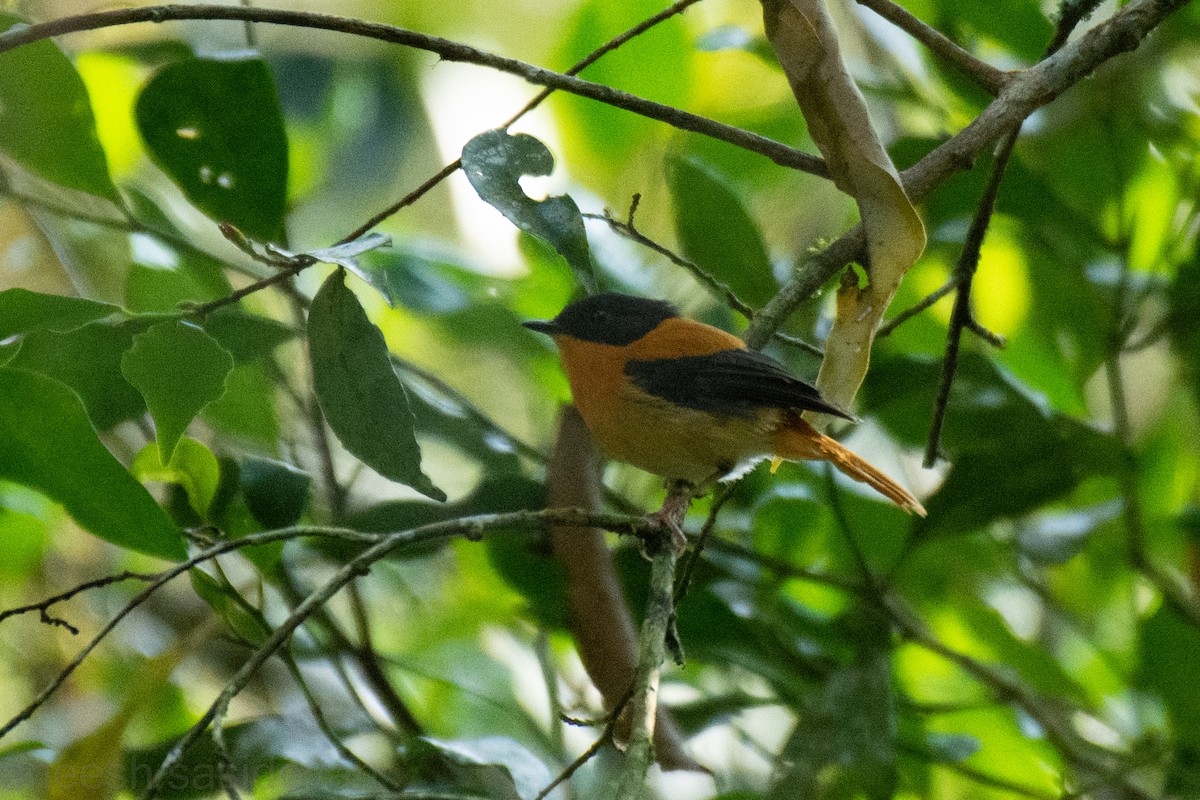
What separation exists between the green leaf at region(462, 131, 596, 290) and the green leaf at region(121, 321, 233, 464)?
0.44 meters

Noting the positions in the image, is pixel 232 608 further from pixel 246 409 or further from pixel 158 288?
pixel 158 288

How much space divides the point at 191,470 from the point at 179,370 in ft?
1.48

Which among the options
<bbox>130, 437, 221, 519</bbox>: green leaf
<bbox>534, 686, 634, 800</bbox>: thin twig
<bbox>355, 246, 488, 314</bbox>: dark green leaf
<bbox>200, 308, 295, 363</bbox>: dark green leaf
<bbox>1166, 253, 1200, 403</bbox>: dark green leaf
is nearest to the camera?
<bbox>534, 686, 634, 800</bbox>: thin twig

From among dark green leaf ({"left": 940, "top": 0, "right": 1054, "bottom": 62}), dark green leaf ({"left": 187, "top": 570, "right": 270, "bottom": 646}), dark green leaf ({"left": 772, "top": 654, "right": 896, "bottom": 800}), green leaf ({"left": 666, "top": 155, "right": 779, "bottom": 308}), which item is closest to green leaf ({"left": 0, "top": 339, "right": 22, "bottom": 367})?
dark green leaf ({"left": 187, "top": 570, "right": 270, "bottom": 646})

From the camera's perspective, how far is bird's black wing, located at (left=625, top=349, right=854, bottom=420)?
2361mm

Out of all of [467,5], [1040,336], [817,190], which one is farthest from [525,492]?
[467,5]

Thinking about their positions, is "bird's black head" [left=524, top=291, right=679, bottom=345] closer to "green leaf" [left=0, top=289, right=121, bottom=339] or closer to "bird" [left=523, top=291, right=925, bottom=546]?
"bird" [left=523, top=291, right=925, bottom=546]

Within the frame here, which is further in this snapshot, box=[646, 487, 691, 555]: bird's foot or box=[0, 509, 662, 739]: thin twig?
box=[646, 487, 691, 555]: bird's foot

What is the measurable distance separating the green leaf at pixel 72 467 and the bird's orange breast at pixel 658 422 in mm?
1187

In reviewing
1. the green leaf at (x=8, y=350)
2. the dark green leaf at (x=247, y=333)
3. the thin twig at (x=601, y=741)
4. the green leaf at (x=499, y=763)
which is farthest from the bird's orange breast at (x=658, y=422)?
the green leaf at (x=8, y=350)

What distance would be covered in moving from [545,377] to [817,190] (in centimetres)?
175

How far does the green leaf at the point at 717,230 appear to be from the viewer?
8.25 feet

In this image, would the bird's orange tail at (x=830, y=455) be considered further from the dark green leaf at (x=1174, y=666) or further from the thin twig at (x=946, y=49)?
the thin twig at (x=946, y=49)

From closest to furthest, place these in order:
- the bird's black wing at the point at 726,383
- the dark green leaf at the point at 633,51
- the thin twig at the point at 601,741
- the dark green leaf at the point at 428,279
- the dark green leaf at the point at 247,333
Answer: the thin twig at the point at 601,741, the dark green leaf at the point at 247,333, the bird's black wing at the point at 726,383, the dark green leaf at the point at 428,279, the dark green leaf at the point at 633,51
